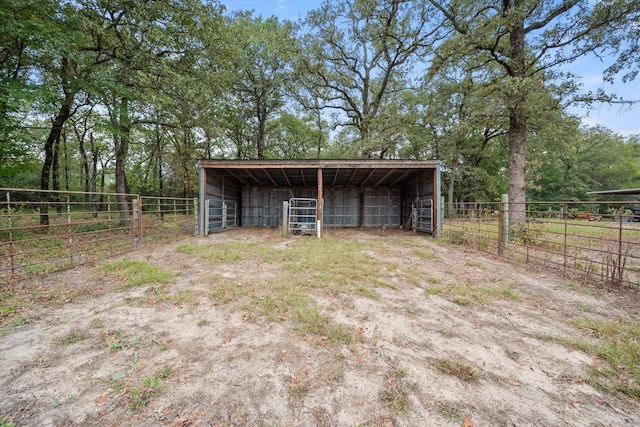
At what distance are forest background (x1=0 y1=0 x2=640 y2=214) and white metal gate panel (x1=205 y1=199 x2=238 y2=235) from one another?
340 centimetres

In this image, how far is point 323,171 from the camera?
34.1ft

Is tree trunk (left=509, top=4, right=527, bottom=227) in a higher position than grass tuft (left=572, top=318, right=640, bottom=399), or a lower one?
higher

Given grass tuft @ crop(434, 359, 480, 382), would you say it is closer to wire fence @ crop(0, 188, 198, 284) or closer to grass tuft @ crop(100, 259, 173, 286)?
grass tuft @ crop(100, 259, 173, 286)

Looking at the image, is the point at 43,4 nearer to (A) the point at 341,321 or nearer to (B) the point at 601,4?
(A) the point at 341,321

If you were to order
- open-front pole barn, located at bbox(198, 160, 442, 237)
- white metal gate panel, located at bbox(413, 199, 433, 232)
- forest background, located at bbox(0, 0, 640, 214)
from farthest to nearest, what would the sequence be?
white metal gate panel, located at bbox(413, 199, 433, 232) → open-front pole barn, located at bbox(198, 160, 442, 237) → forest background, located at bbox(0, 0, 640, 214)

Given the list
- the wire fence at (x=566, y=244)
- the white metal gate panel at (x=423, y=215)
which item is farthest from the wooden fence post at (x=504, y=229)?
the white metal gate panel at (x=423, y=215)

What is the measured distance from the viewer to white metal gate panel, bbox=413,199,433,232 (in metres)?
9.68

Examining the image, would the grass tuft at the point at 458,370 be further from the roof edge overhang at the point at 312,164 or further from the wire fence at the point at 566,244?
the roof edge overhang at the point at 312,164

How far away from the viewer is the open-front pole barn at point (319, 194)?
886 centimetres

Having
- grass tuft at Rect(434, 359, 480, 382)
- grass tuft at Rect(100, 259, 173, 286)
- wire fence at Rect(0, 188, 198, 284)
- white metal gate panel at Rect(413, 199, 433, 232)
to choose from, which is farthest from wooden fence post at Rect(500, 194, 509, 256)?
wire fence at Rect(0, 188, 198, 284)

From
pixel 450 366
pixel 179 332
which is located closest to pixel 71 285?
pixel 179 332

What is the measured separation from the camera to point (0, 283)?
372cm

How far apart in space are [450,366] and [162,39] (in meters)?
12.4

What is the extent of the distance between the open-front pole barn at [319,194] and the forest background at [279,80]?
7.35ft
